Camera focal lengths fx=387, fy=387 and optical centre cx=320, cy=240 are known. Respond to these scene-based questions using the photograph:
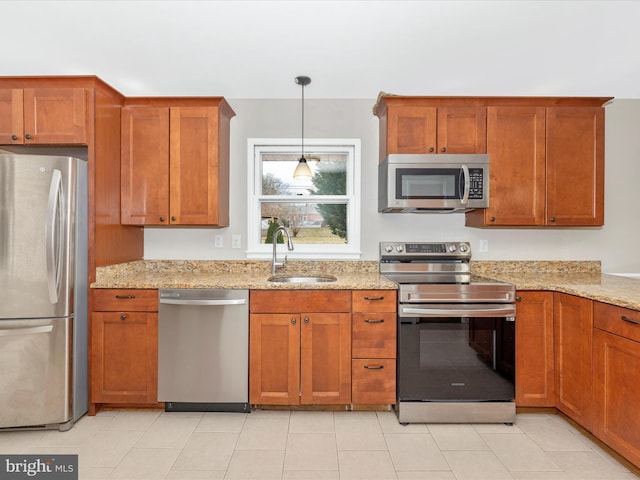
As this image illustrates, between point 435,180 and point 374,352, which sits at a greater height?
point 435,180

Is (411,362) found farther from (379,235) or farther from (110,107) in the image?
(110,107)

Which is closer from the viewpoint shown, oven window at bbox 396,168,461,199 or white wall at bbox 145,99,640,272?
oven window at bbox 396,168,461,199

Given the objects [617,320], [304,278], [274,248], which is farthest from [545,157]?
[274,248]

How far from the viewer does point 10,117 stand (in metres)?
2.54

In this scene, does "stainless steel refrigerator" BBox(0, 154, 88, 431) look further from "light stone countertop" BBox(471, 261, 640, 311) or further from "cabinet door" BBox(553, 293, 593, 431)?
"cabinet door" BBox(553, 293, 593, 431)

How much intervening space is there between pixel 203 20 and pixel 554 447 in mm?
3124

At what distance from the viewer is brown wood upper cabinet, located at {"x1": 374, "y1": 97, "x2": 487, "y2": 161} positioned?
2.86 m

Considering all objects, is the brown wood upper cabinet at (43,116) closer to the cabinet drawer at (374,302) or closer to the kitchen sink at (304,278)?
the kitchen sink at (304,278)

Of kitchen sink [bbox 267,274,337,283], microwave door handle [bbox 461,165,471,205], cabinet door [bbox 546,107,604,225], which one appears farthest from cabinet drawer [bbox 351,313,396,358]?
cabinet door [bbox 546,107,604,225]

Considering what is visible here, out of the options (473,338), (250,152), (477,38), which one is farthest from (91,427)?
(477,38)

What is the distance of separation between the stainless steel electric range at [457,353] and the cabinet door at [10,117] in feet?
8.89

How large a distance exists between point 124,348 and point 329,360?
1.35m

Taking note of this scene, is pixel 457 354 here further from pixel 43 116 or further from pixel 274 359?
pixel 43 116

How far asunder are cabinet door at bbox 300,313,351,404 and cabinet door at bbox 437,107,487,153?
1.48 metres
